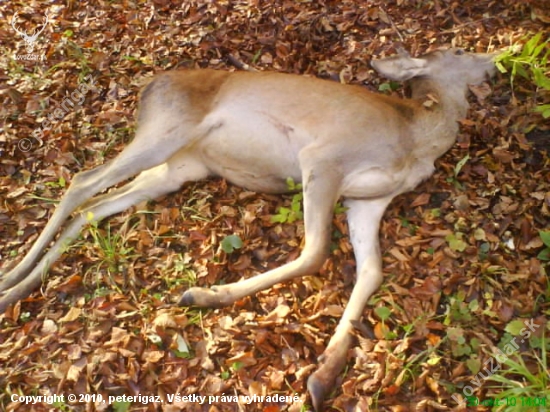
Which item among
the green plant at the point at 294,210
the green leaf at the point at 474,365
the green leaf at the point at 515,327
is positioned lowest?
the green leaf at the point at 474,365

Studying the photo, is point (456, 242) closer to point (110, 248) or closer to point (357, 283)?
point (357, 283)

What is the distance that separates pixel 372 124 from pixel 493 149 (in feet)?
3.63

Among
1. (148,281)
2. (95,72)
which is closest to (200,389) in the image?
Result: (148,281)

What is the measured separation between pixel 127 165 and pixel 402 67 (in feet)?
7.89

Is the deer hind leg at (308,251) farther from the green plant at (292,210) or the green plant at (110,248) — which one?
the green plant at (110,248)

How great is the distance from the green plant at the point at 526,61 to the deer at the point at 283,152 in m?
0.45

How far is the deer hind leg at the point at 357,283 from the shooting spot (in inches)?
132

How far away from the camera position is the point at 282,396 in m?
3.39

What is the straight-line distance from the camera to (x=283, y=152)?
421cm

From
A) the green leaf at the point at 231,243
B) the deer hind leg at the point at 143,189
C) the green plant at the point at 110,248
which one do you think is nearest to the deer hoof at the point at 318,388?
the green leaf at the point at 231,243

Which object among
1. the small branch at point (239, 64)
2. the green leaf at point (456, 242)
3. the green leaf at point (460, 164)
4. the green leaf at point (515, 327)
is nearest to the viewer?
the green leaf at point (515, 327)

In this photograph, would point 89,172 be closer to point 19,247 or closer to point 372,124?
point 19,247

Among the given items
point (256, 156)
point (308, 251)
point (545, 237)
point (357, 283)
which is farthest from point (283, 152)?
point (545, 237)

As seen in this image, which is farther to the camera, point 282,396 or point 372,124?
point 372,124
